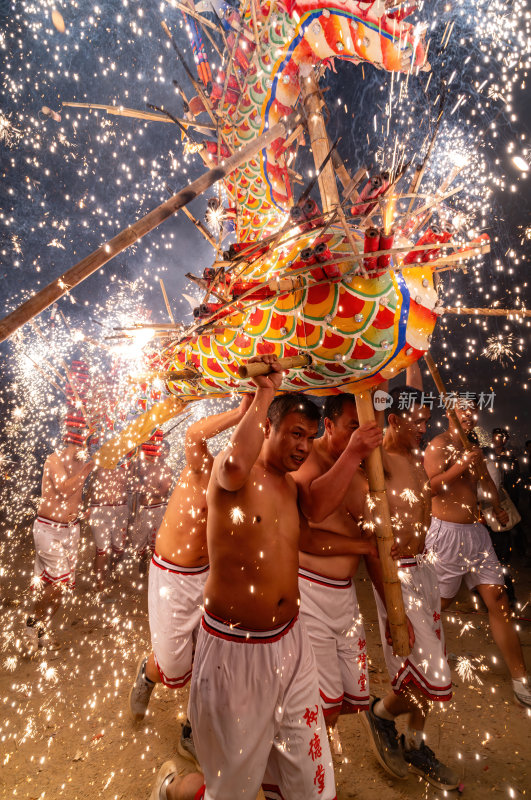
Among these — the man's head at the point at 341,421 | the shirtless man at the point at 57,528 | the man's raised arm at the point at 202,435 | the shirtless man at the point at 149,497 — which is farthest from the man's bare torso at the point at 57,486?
the man's head at the point at 341,421

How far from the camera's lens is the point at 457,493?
14.6 ft

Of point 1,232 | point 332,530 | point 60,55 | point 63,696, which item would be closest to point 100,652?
point 63,696

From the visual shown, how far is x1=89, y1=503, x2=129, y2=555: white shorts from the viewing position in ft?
22.6

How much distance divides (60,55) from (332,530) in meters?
15.3

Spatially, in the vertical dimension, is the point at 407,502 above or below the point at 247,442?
below

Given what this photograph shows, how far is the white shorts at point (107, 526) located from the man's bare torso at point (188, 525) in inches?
152

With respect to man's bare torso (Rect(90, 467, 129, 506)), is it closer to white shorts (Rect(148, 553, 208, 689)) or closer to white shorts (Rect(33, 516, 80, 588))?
white shorts (Rect(33, 516, 80, 588))

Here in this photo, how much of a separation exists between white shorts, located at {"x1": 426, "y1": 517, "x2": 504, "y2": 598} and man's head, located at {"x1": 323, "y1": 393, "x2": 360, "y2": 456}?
1.98 m

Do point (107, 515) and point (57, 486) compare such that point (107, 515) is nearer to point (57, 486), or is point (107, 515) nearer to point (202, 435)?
point (57, 486)

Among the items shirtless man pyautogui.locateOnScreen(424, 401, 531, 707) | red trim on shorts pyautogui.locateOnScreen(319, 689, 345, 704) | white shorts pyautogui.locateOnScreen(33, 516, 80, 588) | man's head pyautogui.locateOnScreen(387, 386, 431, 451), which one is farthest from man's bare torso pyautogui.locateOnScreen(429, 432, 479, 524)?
white shorts pyautogui.locateOnScreen(33, 516, 80, 588)

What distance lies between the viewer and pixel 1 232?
17.1m

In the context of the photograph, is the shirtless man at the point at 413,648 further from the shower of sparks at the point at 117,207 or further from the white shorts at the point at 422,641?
the shower of sparks at the point at 117,207

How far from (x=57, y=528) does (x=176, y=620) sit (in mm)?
2749

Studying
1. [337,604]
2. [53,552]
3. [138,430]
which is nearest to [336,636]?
[337,604]
